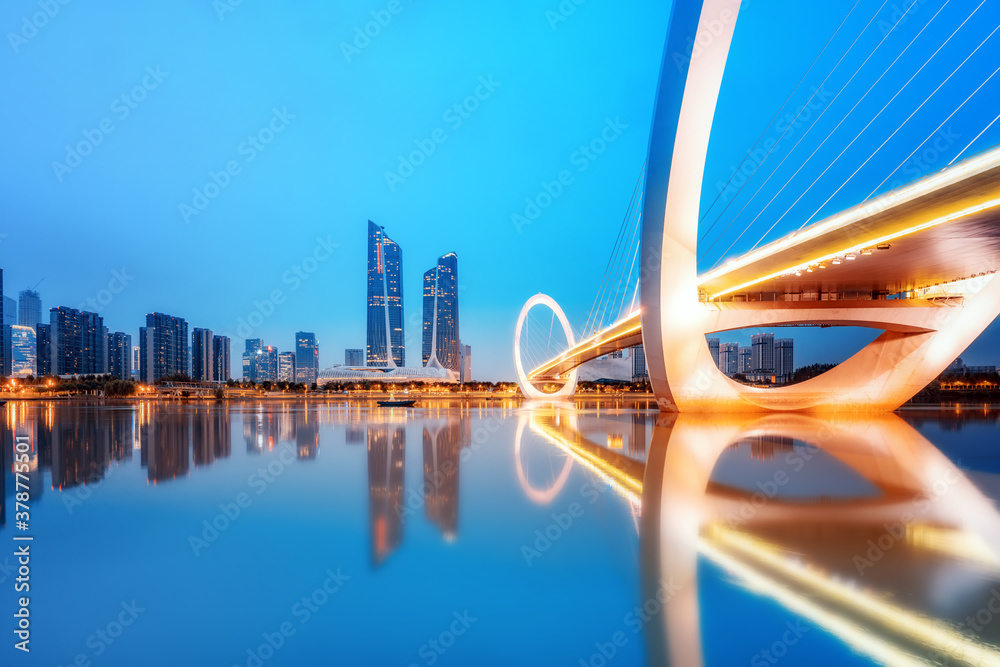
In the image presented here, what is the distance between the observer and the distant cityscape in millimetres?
98625

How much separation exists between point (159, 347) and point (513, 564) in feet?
456

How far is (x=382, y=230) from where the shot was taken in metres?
139

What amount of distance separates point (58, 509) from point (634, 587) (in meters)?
6.20

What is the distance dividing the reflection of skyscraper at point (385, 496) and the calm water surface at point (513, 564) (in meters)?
0.04

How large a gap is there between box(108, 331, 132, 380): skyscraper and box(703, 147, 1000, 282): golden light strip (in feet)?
418

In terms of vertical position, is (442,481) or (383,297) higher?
(383,297)

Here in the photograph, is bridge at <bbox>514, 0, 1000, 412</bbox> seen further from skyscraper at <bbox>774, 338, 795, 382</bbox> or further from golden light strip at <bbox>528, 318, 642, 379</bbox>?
skyscraper at <bbox>774, 338, 795, 382</bbox>

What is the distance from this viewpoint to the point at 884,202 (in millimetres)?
11016

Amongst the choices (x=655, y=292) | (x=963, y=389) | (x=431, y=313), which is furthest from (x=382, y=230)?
(x=655, y=292)

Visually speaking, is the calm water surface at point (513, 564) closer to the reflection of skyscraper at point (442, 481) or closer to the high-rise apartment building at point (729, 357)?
the reflection of skyscraper at point (442, 481)

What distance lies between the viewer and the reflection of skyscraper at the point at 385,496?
4.60 m

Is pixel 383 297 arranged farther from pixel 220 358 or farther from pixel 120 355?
pixel 120 355

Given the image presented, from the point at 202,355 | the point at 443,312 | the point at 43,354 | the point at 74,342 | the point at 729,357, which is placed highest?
the point at 443,312

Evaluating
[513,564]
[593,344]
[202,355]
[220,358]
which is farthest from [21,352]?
[513,564]
